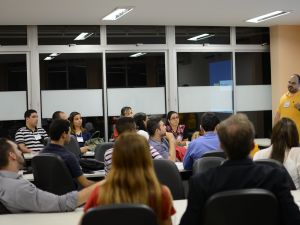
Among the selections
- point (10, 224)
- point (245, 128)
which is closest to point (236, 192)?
point (245, 128)

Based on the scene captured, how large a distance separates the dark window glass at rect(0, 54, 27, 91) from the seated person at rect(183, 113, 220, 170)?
467cm

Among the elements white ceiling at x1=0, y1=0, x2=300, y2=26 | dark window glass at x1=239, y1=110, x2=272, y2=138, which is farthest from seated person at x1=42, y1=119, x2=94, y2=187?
dark window glass at x1=239, y1=110, x2=272, y2=138

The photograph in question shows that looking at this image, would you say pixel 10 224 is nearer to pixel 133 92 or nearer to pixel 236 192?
pixel 236 192

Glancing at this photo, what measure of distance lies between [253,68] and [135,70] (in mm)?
2519

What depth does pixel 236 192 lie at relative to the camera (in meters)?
2.19

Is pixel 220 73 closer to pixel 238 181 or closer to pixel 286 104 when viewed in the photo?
pixel 286 104

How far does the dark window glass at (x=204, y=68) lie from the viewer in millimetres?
9508

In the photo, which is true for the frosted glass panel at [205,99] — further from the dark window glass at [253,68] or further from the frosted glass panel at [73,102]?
the frosted glass panel at [73,102]

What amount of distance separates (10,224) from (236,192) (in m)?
1.35

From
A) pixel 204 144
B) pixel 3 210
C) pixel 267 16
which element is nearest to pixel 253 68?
pixel 267 16

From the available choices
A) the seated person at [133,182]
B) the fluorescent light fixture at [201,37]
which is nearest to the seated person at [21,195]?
the seated person at [133,182]

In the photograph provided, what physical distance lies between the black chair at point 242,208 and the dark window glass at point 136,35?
7.08 m

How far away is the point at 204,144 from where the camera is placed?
16.3 feet

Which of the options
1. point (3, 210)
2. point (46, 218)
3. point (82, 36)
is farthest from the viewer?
point (82, 36)
